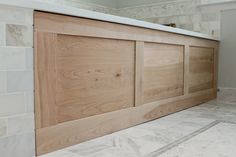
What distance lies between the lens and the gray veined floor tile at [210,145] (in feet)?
3.78

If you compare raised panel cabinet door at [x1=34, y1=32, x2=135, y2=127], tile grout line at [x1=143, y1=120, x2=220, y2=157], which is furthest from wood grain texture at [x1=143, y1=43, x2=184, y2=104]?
tile grout line at [x1=143, y1=120, x2=220, y2=157]

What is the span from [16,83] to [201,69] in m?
1.80

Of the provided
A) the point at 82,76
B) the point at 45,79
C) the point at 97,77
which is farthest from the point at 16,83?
the point at 97,77

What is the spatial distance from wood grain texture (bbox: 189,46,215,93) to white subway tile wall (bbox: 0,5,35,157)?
1512 mm

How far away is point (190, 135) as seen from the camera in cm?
143

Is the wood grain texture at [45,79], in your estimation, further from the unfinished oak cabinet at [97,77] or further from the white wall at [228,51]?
the white wall at [228,51]

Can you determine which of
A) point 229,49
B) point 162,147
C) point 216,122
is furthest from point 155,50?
point 229,49

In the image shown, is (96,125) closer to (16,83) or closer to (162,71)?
(16,83)

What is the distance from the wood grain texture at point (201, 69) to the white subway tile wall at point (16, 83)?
4.96 ft

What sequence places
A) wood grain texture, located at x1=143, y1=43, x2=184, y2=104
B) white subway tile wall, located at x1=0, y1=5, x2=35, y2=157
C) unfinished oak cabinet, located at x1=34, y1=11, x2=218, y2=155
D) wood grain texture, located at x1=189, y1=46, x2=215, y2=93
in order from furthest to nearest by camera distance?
wood grain texture, located at x1=189, y1=46, x2=215, y2=93
wood grain texture, located at x1=143, y1=43, x2=184, y2=104
unfinished oak cabinet, located at x1=34, y1=11, x2=218, y2=155
white subway tile wall, located at x1=0, y1=5, x2=35, y2=157

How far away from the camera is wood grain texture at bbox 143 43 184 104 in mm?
1708

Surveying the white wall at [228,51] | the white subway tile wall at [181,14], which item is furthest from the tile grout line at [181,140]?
the white subway tile wall at [181,14]

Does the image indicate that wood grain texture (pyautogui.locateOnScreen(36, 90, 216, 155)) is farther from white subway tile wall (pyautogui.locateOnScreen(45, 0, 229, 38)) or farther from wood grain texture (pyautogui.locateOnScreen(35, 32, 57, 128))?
white subway tile wall (pyautogui.locateOnScreen(45, 0, 229, 38))

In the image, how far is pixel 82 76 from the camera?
1268 mm
